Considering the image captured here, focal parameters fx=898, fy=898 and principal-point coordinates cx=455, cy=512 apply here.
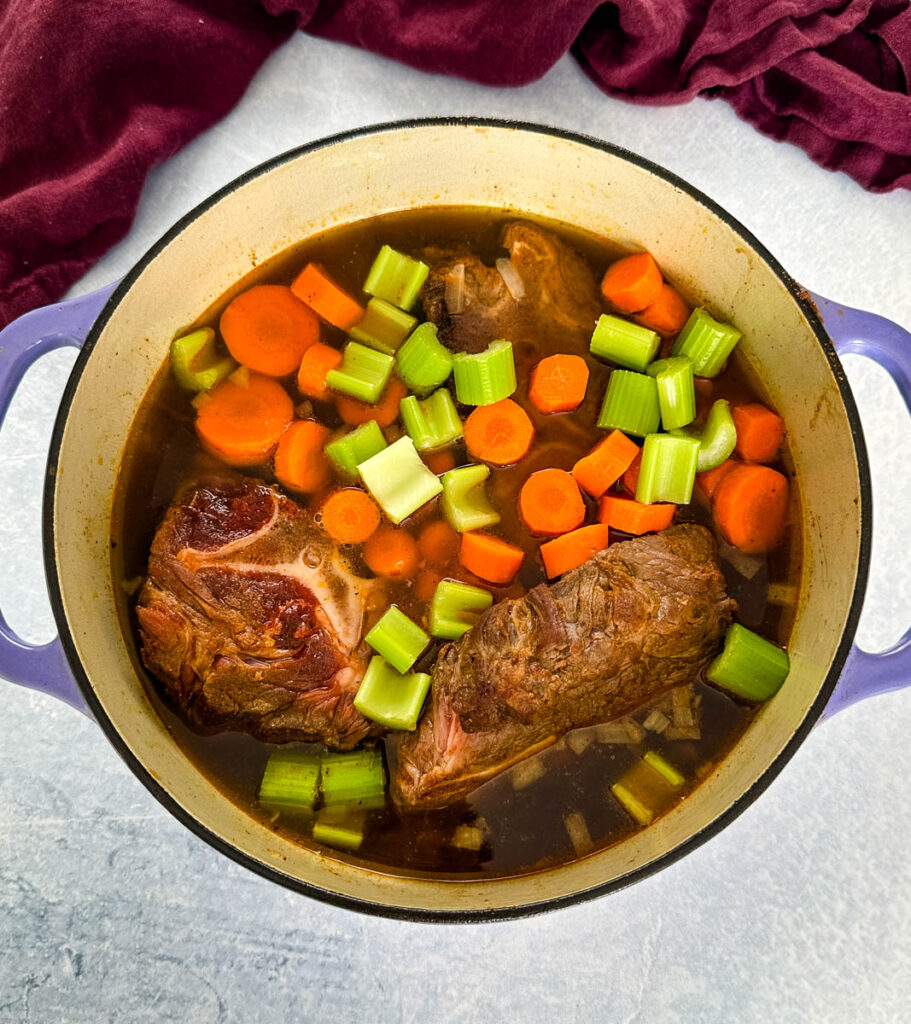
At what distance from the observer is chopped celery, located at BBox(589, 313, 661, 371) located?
2.27 meters

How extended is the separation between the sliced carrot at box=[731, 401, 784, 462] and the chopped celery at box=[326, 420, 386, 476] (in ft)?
3.01

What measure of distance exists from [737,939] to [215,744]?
146 cm

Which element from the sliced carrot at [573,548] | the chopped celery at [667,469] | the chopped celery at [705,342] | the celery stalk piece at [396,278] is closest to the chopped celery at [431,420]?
the celery stalk piece at [396,278]

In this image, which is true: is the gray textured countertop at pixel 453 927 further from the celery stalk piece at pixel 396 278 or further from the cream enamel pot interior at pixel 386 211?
the celery stalk piece at pixel 396 278

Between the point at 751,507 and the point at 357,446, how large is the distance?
3.28 ft

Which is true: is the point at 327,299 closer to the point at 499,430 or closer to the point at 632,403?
the point at 499,430

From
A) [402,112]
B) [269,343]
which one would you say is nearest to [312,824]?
[269,343]

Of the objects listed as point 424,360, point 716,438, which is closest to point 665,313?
point 716,438

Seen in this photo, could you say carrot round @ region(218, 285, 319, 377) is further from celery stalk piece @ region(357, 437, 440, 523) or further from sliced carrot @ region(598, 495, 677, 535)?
sliced carrot @ region(598, 495, 677, 535)

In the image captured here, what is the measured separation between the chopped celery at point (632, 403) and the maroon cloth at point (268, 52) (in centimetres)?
82

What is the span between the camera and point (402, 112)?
2.48 metres

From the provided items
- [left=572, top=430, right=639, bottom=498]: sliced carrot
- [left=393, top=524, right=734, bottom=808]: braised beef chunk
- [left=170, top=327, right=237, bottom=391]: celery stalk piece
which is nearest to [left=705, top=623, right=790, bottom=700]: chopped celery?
[left=393, top=524, right=734, bottom=808]: braised beef chunk

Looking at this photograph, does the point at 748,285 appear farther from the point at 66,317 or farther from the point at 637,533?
the point at 66,317

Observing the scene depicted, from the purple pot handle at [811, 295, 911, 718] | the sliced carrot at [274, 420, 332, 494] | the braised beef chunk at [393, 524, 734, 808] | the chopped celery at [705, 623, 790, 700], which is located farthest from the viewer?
the sliced carrot at [274, 420, 332, 494]
